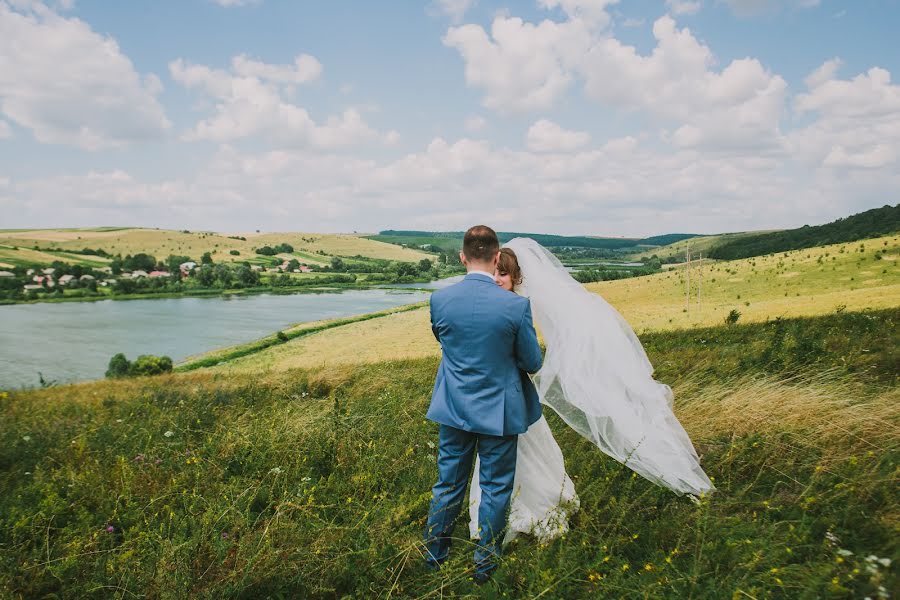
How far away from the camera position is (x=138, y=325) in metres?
77.6

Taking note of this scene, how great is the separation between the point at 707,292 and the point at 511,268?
143ft

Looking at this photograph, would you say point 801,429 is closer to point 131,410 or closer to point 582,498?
point 582,498

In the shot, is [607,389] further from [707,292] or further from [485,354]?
Answer: [707,292]

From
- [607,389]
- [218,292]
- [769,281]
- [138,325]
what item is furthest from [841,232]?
[218,292]

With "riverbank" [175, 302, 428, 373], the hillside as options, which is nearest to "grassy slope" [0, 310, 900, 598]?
"riverbank" [175, 302, 428, 373]

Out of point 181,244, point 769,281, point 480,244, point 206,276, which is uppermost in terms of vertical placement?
point 181,244

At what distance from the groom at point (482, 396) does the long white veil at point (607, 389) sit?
0.68 metres

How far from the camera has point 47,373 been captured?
157ft

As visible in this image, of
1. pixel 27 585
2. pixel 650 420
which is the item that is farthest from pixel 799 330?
pixel 27 585

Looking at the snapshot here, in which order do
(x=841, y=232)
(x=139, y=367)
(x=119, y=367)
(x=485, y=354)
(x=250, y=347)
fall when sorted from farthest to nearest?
1. (x=841, y=232)
2. (x=250, y=347)
3. (x=119, y=367)
4. (x=139, y=367)
5. (x=485, y=354)

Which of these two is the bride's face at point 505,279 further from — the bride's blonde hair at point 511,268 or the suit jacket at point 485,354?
the suit jacket at point 485,354

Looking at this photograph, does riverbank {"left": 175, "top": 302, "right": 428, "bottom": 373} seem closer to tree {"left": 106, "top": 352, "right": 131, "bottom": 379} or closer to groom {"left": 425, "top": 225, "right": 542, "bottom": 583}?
tree {"left": 106, "top": 352, "right": 131, "bottom": 379}

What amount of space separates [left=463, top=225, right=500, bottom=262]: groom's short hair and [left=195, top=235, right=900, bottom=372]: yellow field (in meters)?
25.7

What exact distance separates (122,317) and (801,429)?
10435cm
